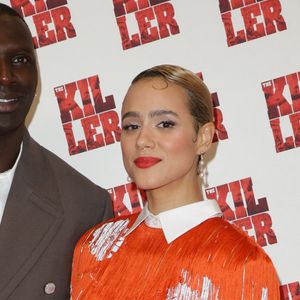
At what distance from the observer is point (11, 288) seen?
1.54 m

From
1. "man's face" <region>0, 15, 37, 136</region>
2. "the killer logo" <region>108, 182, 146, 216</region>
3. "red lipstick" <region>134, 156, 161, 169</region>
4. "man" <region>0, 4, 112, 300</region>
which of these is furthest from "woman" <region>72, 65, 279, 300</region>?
"the killer logo" <region>108, 182, 146, 216</region>

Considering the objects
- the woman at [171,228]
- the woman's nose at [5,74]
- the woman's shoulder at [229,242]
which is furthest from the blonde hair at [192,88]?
the woman's nose at [5,74]

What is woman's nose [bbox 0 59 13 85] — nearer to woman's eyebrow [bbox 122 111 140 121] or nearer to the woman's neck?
woman's eyebrow [bbox 122 111 140 121]

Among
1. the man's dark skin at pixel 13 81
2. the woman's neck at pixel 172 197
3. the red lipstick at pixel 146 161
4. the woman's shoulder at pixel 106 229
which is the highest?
the man's dark skin at pixel 13 81

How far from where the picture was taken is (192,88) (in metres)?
1.44

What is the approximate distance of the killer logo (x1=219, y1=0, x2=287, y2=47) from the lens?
1.91 m

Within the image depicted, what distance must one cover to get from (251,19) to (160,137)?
26.6 inches

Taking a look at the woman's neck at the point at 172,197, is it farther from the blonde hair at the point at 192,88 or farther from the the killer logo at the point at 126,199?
the the killer logo at the point at 126,199

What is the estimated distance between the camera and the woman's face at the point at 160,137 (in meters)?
1.40

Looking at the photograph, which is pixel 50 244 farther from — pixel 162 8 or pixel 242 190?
pixel 162 8

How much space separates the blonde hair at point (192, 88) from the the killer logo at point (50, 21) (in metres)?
0.58

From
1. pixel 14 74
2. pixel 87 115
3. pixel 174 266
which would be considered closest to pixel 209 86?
pixel 87 115

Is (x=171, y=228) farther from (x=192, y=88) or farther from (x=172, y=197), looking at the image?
(x=192, y=88)

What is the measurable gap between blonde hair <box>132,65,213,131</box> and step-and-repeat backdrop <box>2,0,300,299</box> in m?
0.45
